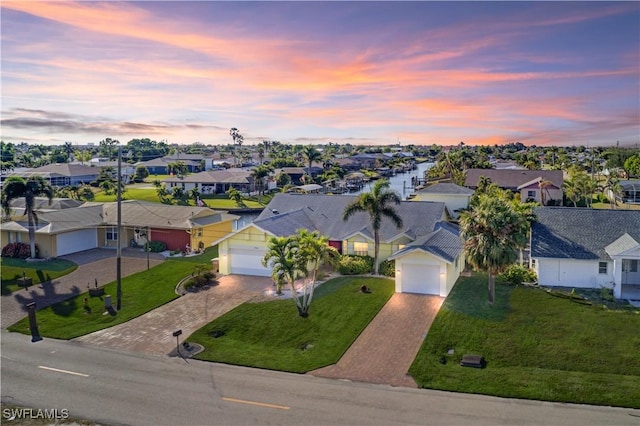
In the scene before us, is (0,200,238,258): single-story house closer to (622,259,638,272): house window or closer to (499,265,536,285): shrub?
(499,265,536,285): shrub

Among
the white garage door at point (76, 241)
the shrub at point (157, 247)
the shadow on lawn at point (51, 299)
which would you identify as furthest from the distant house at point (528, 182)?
the shadow on lawn at point (51, 299)

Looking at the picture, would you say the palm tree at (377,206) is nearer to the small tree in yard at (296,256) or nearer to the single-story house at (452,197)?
the small tree in yard at (296,256)

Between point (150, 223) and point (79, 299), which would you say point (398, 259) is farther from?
point (150, 223)

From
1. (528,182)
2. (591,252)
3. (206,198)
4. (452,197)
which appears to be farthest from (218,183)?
(591,252)

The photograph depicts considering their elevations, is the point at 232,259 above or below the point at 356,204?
below

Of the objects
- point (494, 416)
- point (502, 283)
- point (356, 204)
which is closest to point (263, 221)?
point (356, 204)
